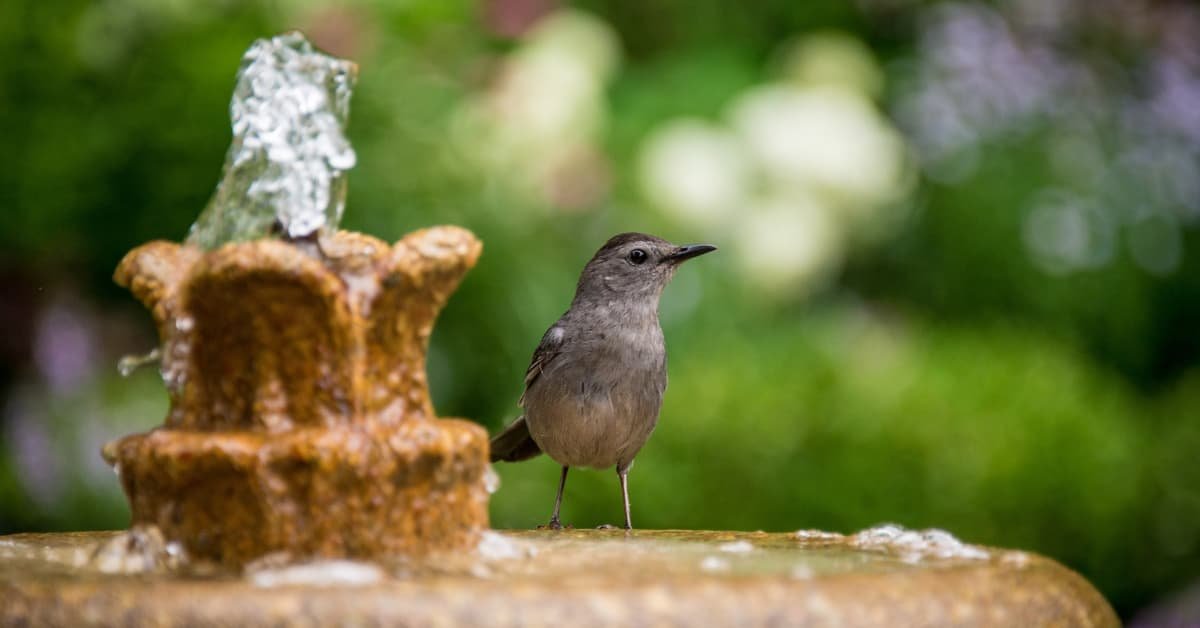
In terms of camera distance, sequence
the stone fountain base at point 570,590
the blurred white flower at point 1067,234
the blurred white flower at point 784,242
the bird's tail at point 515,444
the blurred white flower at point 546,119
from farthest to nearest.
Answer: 1. the blurred white flower at point 1067,234
2. the blurred white flower at point 784,242
3. the blurred white flower at point 546,119
4. the bird's tail at point 515,444
5. the stone fountain base at point 570,590

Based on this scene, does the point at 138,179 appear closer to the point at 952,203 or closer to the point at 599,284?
the point at 599,284

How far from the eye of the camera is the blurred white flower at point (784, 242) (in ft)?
28.3

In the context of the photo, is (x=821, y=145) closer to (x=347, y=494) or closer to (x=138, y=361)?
(x=138, y=361)

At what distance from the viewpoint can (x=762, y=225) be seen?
347 inches

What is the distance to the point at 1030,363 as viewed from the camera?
6.61 metres

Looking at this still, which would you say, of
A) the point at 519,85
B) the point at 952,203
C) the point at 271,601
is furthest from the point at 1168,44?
the point at 271,601

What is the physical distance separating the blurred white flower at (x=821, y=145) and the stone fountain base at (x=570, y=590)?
6693mm

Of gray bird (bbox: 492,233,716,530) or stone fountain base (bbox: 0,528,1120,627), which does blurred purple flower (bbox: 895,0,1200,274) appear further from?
stone fountain base (bbox: 0,528,1120,627)

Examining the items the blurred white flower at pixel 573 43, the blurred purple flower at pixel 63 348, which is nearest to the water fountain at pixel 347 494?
the blurred purple flower at pixel 63 348

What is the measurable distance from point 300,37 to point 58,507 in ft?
13.7

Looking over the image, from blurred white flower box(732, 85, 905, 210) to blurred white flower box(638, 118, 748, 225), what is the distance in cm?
22

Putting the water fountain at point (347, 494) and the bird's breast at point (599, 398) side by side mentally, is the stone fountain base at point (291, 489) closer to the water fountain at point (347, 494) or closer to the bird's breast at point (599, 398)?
the water fountain at point (347, 494)

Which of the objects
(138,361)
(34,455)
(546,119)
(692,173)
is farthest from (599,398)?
(692,173)

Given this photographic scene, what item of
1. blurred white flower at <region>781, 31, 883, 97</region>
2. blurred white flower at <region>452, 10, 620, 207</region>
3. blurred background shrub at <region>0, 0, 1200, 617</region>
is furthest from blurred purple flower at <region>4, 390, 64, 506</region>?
blurred white flower at <region>781, 31, 883, 97</region>
